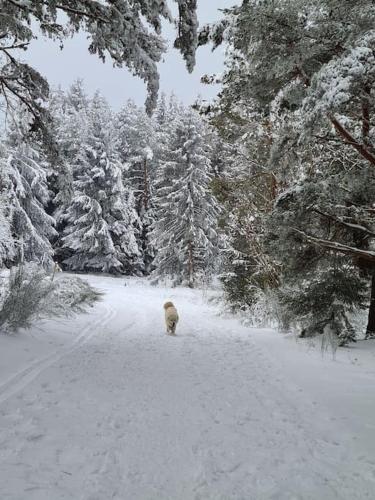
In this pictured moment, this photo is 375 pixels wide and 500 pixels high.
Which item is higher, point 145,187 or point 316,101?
point 145,187

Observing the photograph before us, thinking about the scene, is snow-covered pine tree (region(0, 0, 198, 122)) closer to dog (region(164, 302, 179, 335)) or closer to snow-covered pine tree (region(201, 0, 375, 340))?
snow-covered pine tree (region(201, 0, 375, 340))

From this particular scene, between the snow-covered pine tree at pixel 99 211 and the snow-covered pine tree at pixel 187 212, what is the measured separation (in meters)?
4.16

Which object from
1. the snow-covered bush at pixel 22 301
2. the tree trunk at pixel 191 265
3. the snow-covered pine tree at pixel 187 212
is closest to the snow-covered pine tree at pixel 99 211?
the snow-covered pine tree at pixel 187 212

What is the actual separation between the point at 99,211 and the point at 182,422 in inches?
1026

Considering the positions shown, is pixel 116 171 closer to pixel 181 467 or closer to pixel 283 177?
pixel 283 177

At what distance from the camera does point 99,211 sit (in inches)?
1142

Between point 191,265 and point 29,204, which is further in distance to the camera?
point 191,265

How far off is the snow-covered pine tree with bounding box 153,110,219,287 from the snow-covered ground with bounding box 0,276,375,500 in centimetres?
1747

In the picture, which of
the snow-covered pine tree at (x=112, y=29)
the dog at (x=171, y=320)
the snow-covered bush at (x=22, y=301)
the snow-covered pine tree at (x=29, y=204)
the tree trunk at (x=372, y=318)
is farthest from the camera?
the snow-covered pine tree at (x=29, y=204)

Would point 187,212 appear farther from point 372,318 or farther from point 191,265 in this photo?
point 372,318

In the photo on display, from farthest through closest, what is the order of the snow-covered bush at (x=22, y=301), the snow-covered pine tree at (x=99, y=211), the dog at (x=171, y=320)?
the snow-covered pine tree at (x=99, y=211), the dog at (x=171, y=320), the snow-covered bush at (x=22, y=301)

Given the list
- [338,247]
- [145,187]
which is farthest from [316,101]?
[145,187]

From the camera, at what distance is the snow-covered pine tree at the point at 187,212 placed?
2530 cm

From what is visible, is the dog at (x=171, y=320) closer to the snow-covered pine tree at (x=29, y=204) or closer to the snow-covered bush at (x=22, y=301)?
the snow-covered bush at (x=22, y=301)
